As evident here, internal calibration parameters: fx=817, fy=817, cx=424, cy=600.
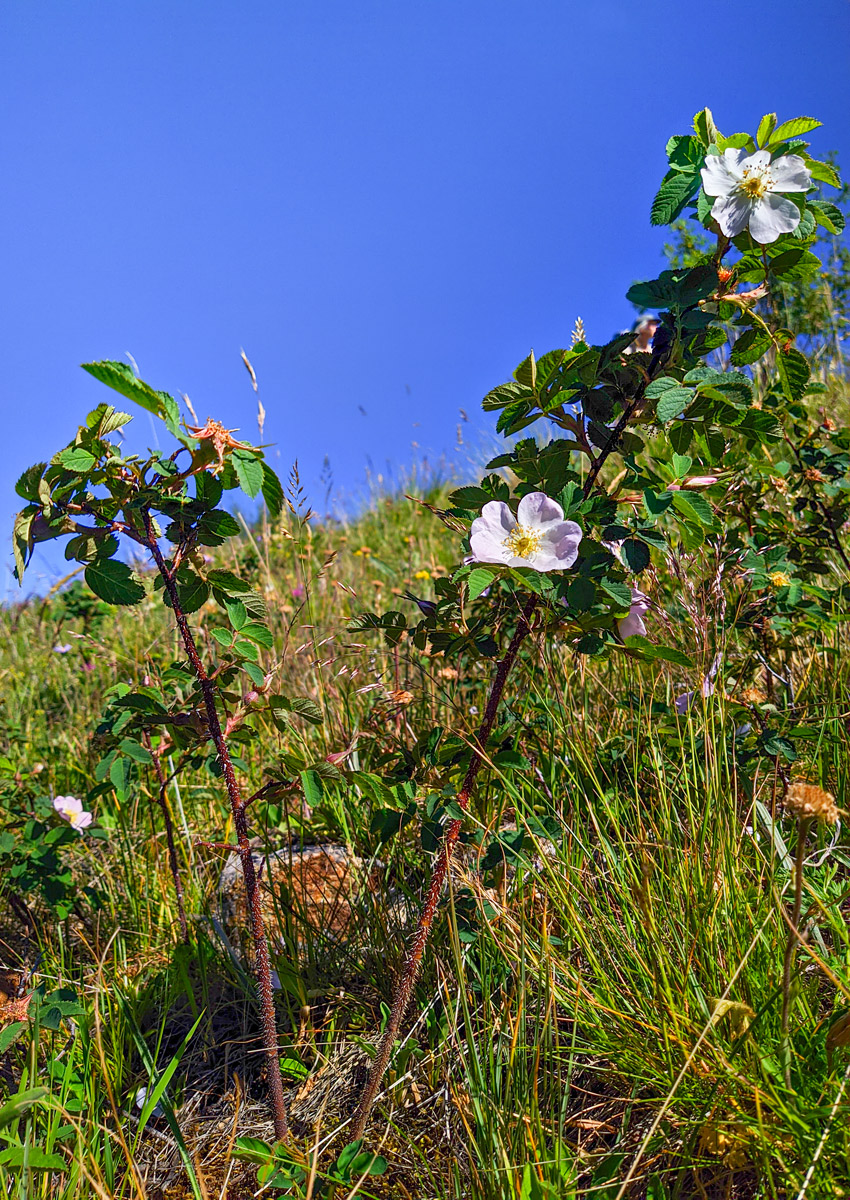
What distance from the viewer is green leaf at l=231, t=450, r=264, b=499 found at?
1.13m

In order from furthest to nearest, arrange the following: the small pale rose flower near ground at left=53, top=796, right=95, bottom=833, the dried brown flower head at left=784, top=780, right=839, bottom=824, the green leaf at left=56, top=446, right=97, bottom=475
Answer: the small pale rose flower near ground at left=53, top=796, right=95, bottom=833, the green leaf at left=56, top=446, right=97, bottom=475, the dried brown flower head at left=784, top=780, right=839, bottom=824

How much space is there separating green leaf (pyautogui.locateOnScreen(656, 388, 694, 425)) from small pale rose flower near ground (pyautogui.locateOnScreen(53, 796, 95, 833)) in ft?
5.70

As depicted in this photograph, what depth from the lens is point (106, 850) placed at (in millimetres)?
2527

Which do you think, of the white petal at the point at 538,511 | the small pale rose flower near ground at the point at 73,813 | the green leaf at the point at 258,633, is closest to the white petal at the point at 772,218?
the white petal at the point at 538,511

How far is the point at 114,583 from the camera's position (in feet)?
3.96

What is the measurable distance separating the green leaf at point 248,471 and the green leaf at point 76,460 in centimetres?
20

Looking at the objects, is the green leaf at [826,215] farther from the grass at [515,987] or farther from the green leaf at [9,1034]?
the green leaf at [9,1034]

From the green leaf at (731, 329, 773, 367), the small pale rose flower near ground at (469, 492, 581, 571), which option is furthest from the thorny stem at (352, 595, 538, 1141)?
the green leaf at (731, 329, 773, 367)

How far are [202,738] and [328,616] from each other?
229cm

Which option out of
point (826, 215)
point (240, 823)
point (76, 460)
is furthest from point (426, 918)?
point (826, 215)

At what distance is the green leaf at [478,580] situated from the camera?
114 centimetres

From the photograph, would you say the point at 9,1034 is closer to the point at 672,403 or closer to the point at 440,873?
the point at 440,873

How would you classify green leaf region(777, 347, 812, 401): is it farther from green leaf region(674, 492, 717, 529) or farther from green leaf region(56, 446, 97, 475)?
green leaf region(56, 446, 97, 475)

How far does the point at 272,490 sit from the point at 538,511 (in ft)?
1.32
